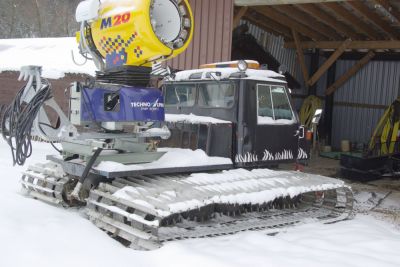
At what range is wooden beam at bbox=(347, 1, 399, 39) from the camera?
40.4ft

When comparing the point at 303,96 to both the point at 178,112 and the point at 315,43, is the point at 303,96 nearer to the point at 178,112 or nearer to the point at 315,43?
the point at 315,43

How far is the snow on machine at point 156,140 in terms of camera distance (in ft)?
17.5

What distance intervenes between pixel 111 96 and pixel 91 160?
77 centimetres

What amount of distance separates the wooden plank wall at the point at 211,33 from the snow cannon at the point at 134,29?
17.4 ft

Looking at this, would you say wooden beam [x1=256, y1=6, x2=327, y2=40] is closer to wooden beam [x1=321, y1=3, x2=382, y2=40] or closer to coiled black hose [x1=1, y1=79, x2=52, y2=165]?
wooden beam [x1=321, y1=3, x2=382, y2=40]

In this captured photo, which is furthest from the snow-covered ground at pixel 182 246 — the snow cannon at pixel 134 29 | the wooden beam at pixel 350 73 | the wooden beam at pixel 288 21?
the wooden beam at pixel 350 73

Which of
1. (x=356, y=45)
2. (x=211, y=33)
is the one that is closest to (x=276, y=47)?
(x=356, y=45)

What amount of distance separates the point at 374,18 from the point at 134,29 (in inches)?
401

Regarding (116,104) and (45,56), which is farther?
(45,56)

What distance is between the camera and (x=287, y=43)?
57.1 feet

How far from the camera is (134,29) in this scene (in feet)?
17.3

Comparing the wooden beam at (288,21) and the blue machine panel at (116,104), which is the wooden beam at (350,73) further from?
the blue machine panel at (116,104)

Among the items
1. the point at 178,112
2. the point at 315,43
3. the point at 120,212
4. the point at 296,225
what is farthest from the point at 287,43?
the point at 120,212

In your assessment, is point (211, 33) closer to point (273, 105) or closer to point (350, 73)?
point (273, 105)
